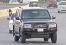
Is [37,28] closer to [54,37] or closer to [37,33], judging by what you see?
[37,33]

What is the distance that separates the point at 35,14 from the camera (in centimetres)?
1897

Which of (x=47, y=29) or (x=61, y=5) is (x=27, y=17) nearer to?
(x=47, y=29)

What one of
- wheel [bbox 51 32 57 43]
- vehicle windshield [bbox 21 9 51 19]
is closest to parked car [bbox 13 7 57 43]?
wheel [bbox 51 32 57 43]

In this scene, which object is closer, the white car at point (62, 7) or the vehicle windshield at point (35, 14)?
the vehicle windshield at point (35, 14)

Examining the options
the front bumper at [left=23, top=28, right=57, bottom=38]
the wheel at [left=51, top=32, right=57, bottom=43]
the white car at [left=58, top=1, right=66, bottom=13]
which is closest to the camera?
the front bumper at [left=23, top=28, right=57, bottom=38]

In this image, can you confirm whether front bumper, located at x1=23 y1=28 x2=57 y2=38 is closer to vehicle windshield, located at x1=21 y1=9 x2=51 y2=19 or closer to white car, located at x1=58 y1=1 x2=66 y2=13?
vehicle windshield, located at x1=21 y1=9 x2=51 y2=19

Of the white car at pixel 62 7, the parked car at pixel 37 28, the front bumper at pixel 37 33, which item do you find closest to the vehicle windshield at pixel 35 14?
the parked car at pixel 37 28

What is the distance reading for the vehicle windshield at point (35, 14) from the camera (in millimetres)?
18678

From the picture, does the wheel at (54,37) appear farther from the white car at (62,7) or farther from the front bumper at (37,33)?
the white car at (62,7)

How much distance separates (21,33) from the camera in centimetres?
1792

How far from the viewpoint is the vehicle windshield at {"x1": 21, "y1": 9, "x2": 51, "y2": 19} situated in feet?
61.3

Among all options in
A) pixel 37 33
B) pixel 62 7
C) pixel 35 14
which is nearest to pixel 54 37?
pixel 37 33

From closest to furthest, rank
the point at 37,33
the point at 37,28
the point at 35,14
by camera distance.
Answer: the point at 37,33 < the point at 37,28 < the point at 35,14

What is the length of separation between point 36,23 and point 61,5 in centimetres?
3937
